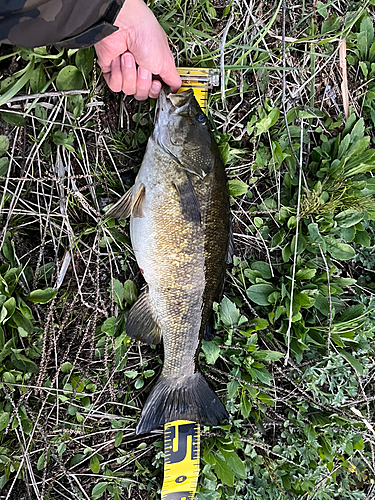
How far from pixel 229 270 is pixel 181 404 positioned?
0.99m

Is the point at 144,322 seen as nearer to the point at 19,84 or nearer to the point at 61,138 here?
the point at 61,138

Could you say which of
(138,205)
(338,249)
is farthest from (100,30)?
(338,249)

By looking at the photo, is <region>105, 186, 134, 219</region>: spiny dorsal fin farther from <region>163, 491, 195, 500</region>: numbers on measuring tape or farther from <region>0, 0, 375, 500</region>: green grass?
<region>163, 491, 195, 500</region>: numbers on measuring tape

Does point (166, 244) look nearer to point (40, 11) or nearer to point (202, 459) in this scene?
point (40, 11)

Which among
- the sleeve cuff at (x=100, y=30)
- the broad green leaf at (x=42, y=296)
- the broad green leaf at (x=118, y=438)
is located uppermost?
the sleeve cuff at (x=100, y=30)

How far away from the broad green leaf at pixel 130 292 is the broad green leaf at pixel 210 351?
0.58 meters

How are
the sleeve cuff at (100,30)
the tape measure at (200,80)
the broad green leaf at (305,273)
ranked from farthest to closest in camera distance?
the broad green leaf at (305,273) → the tape measure at (200,80) → the sleeve cuff at (100,30)

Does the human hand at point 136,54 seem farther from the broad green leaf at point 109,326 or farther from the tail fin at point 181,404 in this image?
the tail fin at point 181,404

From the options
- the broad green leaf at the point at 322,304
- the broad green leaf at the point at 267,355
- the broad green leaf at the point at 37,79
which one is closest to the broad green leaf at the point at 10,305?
the broad green leaf at the point at 37,79

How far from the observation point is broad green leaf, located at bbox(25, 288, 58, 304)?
205cm

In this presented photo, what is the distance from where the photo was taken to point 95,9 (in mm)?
1593

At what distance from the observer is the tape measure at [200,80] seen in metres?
2.22

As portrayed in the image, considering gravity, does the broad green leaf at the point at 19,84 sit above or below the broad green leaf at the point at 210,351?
above

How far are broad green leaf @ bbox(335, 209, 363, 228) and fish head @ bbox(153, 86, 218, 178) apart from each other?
113cm
